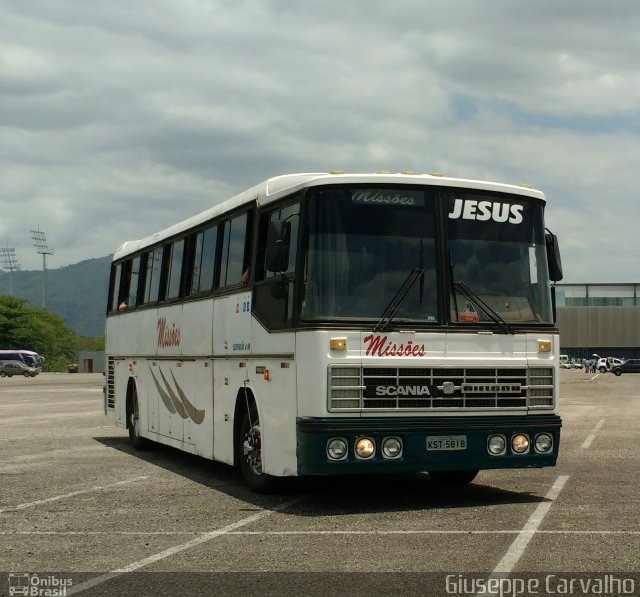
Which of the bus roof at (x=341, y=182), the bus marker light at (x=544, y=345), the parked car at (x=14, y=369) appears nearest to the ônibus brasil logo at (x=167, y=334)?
the bus roof at (x=341, y=182)

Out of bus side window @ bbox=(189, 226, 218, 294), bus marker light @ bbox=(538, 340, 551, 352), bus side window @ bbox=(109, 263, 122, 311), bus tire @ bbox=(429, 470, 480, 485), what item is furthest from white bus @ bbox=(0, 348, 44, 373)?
bus marker light @ bbox=(538, 340, 551, 352)

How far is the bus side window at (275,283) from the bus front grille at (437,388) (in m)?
0.91

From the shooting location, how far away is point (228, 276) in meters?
13.0

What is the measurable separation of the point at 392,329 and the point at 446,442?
4.09ft

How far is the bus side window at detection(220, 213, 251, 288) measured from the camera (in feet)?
41.1

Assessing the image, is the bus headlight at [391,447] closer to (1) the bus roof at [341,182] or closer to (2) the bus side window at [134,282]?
(1) the bus roof at [341,182]

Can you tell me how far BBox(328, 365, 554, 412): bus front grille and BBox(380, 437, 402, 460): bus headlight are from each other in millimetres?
310

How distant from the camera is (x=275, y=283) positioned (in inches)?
440

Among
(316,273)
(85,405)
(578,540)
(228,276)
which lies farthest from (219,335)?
(85,405)

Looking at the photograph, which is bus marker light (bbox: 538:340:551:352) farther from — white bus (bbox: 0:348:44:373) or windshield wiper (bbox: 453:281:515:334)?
white bus (bbox: 0:348:44:373)

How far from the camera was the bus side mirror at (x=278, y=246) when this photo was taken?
1073 centimetres

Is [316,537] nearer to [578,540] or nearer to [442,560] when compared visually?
[442,560]

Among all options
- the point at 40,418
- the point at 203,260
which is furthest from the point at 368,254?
the point at 40,418

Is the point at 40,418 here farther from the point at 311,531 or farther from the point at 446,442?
the point at 311,531
